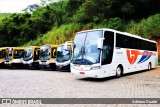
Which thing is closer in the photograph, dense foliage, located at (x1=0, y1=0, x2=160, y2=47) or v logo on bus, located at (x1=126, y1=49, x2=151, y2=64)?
v logo on bus, located at (x1=126, y1=49, x2=151, y2=64)

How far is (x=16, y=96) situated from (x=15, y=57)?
64.1 feet

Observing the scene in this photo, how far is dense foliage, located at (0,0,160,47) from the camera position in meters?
37.2

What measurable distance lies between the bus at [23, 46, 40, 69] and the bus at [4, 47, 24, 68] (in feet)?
4.22

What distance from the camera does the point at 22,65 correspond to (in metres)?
29.6

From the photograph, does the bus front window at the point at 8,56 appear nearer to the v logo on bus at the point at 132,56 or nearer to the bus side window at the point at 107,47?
the v logo on bus at the point at 132,56

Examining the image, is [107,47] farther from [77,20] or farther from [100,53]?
[77,20]

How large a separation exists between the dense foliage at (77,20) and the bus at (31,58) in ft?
43.6

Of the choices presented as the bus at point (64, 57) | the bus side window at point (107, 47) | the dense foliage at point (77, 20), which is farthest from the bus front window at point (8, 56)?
the bus side window at point (107, 47)

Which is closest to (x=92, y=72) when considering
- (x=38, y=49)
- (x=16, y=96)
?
(x=16, y=96)

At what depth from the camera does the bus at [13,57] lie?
29016mm

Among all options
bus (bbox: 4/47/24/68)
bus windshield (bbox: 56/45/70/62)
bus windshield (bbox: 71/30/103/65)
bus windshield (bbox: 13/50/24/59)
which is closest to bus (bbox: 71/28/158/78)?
bus windshield (bbox: 71/30/103/65)

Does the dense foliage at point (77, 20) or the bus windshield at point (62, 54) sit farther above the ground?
the dense foliage at point (77, 20)

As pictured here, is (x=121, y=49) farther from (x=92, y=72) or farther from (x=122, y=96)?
(x=122, y=96)

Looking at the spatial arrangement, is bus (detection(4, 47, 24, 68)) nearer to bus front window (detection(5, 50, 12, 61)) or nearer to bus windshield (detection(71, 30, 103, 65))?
bus front window (detection(5, 50, 12, 61))
